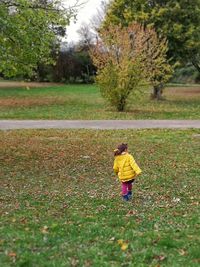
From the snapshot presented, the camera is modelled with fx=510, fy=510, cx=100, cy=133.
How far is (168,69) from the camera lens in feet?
93.1

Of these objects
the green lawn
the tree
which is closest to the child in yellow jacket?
the green lawn

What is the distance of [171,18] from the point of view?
31094mm

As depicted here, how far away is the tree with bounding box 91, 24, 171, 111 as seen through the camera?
23125 mm

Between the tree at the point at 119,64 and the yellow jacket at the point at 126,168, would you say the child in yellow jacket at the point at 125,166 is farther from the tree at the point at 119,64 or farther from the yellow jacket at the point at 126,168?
the tree at the point at 119,64

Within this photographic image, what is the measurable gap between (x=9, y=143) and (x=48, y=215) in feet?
25.4

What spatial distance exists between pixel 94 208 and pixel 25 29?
486 cm

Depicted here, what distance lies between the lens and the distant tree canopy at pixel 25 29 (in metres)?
A: 10.6

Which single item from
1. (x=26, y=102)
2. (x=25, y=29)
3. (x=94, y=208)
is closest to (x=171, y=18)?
(x=26, y=102)

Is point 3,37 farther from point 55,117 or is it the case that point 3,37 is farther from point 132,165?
point 55,117

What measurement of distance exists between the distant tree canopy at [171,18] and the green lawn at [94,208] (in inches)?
679

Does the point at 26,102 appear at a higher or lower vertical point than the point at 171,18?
lower

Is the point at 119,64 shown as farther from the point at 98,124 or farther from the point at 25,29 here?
the point at 25,29

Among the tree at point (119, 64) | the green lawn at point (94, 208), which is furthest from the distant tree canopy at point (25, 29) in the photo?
the tree at point (119, 64)

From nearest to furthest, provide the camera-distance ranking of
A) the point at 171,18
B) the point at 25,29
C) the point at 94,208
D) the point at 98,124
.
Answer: the point at 94,208, the point at 25,29, the point at 98,124, the point at 171,18
